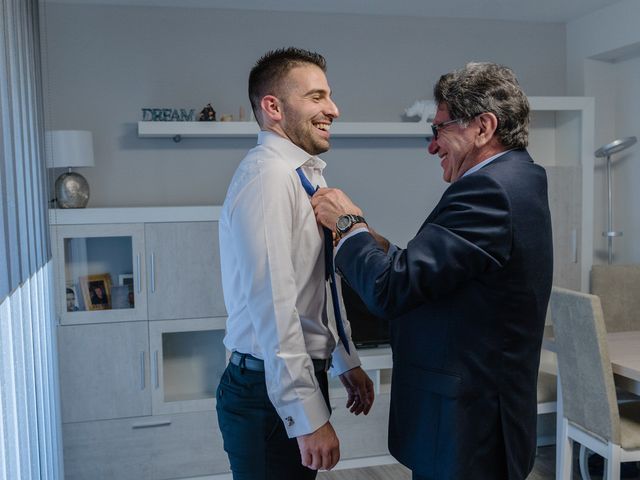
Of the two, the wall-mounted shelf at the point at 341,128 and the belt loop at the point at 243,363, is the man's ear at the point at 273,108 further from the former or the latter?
the wall-mounted shelf at the point at 341,128

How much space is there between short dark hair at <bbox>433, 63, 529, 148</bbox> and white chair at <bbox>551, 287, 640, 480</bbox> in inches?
59.1

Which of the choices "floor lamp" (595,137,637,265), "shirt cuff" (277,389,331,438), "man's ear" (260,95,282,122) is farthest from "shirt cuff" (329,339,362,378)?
"floor lamp" (595,137,637,265)

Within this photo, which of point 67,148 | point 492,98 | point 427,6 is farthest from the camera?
point 427,6

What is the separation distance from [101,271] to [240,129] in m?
1.01

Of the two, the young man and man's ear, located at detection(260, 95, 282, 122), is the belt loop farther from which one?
man's ear, located at detection(260, 95, 282, 122)

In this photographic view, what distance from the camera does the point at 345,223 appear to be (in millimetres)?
1544

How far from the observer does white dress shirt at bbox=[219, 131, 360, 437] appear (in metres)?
1.48

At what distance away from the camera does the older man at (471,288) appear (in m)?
1.44

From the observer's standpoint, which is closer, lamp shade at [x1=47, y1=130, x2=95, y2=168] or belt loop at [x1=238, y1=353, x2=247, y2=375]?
belt loop at [x1=238, y1=353, x2=247, y2=375]

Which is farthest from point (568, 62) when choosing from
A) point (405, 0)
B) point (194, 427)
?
point (194, 427)

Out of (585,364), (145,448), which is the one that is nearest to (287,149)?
(585,364)

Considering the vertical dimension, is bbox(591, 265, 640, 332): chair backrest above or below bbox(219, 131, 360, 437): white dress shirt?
below

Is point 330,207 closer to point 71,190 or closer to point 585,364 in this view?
point 585,364

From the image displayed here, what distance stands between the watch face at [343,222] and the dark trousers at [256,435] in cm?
37
